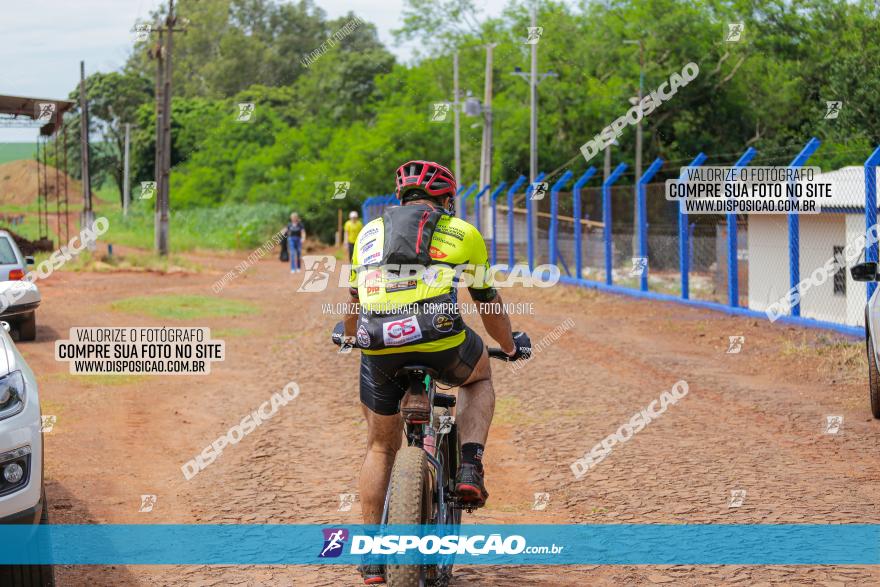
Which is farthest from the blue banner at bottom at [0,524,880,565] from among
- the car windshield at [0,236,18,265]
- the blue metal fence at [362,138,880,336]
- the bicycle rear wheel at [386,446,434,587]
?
the car windshield at [0,236,18,265]

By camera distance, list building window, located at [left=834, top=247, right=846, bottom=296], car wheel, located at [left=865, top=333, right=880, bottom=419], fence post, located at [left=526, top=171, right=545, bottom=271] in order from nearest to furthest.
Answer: car wheel, located at [left=865, top=333, right=880, bottom=419] → building window, located at [left=834, top=247, right=846, bottom=296] → fence post, located at [left=526, top=171, right=545, bottom=271]

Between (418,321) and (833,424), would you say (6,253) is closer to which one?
(833,424)

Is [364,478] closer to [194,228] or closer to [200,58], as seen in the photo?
[194,228]

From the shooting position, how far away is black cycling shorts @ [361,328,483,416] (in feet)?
14.4

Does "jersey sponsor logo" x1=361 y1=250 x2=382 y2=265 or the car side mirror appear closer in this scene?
"jersey sponsor logo" x1=361 y1=250 x2=382 y2=265

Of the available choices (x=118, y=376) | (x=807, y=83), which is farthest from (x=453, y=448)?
(x=807, y=83)

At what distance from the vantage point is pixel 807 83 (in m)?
44.5

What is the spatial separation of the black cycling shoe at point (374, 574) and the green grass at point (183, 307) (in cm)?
1409

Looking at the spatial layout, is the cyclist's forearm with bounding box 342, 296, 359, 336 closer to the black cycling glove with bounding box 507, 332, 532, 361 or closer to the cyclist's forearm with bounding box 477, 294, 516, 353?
the cyclist's forearm with bounding box 477, 294, 516, 353

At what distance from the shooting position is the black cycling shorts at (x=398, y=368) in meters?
4.40

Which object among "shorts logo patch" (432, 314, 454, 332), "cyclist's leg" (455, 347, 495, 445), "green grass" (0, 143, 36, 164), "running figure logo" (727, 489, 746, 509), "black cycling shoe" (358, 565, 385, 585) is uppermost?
"green grass" (0, 143, 36, 164)

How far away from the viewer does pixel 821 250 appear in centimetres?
2058

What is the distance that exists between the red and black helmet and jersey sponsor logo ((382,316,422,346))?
24.8 inches

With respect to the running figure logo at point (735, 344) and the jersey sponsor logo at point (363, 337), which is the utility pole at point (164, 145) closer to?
the running figure logo at point (735, 344)
